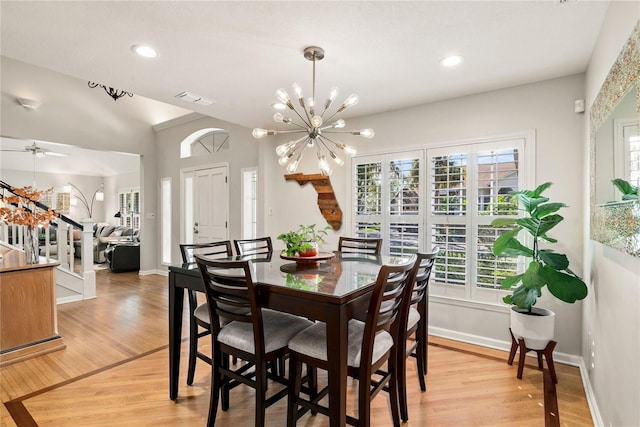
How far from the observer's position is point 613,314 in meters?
1.66

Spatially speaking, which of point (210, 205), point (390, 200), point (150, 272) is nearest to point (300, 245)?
point (390, 200)

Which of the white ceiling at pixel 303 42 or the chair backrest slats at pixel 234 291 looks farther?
the white ceiling at pixel 303 42

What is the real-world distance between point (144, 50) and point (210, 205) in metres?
3.47

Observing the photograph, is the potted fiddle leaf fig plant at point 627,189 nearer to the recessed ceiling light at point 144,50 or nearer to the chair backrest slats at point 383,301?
the chair backrest slats at point 383,301

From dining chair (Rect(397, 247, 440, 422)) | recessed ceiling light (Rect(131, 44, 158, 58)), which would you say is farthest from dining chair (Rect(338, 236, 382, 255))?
recessed ceiling light (Rect(131, 44, 158, 58))

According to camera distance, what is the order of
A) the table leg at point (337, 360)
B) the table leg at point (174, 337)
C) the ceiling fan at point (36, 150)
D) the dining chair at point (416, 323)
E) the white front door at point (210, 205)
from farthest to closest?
the ceiling fan at point (36, 150), the white front door at point (210, 205), the table leg at point (174, 337), the dining chair at point (416, 323), the table leg at point (337, 360)

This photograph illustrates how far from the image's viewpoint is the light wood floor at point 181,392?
77.7 inches

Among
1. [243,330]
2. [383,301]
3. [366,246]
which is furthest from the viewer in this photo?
[366,246]

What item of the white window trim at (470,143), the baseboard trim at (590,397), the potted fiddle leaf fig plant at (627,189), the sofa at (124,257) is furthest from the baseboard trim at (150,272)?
the potted fiddle leaf fig plant at (627,189)

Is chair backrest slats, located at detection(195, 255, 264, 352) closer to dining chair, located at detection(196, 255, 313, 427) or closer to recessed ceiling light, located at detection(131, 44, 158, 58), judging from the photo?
dining chair, located at detection(196, 255, 313, 427)

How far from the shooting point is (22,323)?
284 cm

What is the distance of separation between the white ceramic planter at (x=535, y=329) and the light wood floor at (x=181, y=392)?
0.29 metres

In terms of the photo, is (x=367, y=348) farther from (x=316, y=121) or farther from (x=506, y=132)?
(x=506, y=132)

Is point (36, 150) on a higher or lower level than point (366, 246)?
higher
